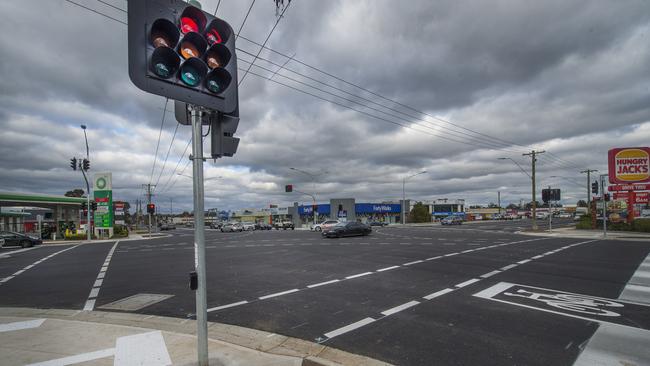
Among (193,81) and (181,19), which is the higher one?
(181,19)

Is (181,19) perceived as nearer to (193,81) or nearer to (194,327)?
(193,81)

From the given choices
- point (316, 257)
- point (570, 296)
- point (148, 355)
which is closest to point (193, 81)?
point (148, 355)

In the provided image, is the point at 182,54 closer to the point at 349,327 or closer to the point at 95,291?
the point at 349,327

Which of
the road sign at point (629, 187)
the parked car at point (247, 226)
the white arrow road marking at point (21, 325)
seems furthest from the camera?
the parked car at point (247, 226)

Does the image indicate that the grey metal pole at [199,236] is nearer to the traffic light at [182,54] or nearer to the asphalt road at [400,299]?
the traffic light at [182,54]

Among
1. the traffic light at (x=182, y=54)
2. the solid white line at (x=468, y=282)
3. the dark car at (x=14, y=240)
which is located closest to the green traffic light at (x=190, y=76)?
the traffic light at (x=182, y=54)

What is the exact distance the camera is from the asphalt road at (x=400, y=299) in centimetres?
467

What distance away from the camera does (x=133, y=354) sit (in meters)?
4.32

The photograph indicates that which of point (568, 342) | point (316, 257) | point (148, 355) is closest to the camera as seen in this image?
point (148, 355)

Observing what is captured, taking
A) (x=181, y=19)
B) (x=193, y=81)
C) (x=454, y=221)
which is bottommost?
(x=454, y=221)

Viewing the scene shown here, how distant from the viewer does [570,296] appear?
281 inches

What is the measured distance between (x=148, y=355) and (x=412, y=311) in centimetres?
447

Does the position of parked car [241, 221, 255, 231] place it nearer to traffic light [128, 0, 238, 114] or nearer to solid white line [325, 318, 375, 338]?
solid white line [325, 318, 375, 338]

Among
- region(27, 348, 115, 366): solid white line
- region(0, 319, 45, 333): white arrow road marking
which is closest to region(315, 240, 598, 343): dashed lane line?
region(27, 348, 115, 366): solid white line
